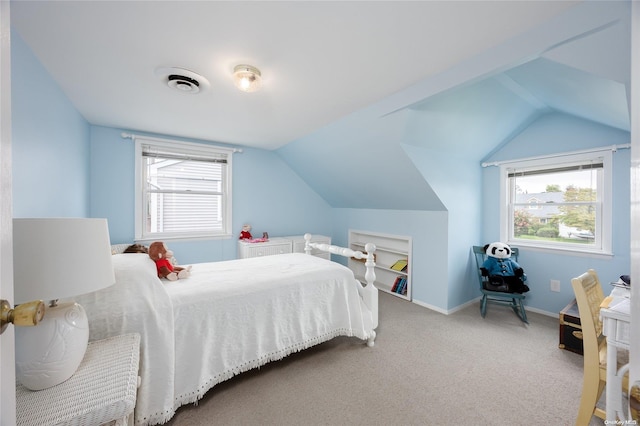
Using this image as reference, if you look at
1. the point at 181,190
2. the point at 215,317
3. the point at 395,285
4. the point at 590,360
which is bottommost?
the point at 395,285

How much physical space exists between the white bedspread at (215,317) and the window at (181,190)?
1441 mm

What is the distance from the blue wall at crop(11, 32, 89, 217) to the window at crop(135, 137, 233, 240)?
0.76 metres

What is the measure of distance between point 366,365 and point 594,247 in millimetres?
2759

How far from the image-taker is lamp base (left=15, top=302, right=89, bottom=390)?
88 centimetres

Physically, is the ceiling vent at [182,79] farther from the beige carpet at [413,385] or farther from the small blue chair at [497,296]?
the small blue chair at [497,296]

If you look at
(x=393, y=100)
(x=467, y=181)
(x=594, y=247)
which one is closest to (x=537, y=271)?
(x=594, y=247)

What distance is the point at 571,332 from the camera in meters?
2.21

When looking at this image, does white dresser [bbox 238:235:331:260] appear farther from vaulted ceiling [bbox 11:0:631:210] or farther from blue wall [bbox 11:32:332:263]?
vaulted ceiling [bbox 11:0:631:210]

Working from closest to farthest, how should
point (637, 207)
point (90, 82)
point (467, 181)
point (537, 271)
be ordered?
point (637, 207), point (90, 82), point (537, 271), point (467, 181)

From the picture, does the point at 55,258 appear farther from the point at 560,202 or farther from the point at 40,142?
the point at 560,202

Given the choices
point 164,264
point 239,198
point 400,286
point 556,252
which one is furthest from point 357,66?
point 556,252

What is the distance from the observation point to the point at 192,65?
66.2 inches

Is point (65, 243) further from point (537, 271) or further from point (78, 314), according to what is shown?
point (537, 271)

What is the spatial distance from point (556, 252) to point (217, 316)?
142 inches
